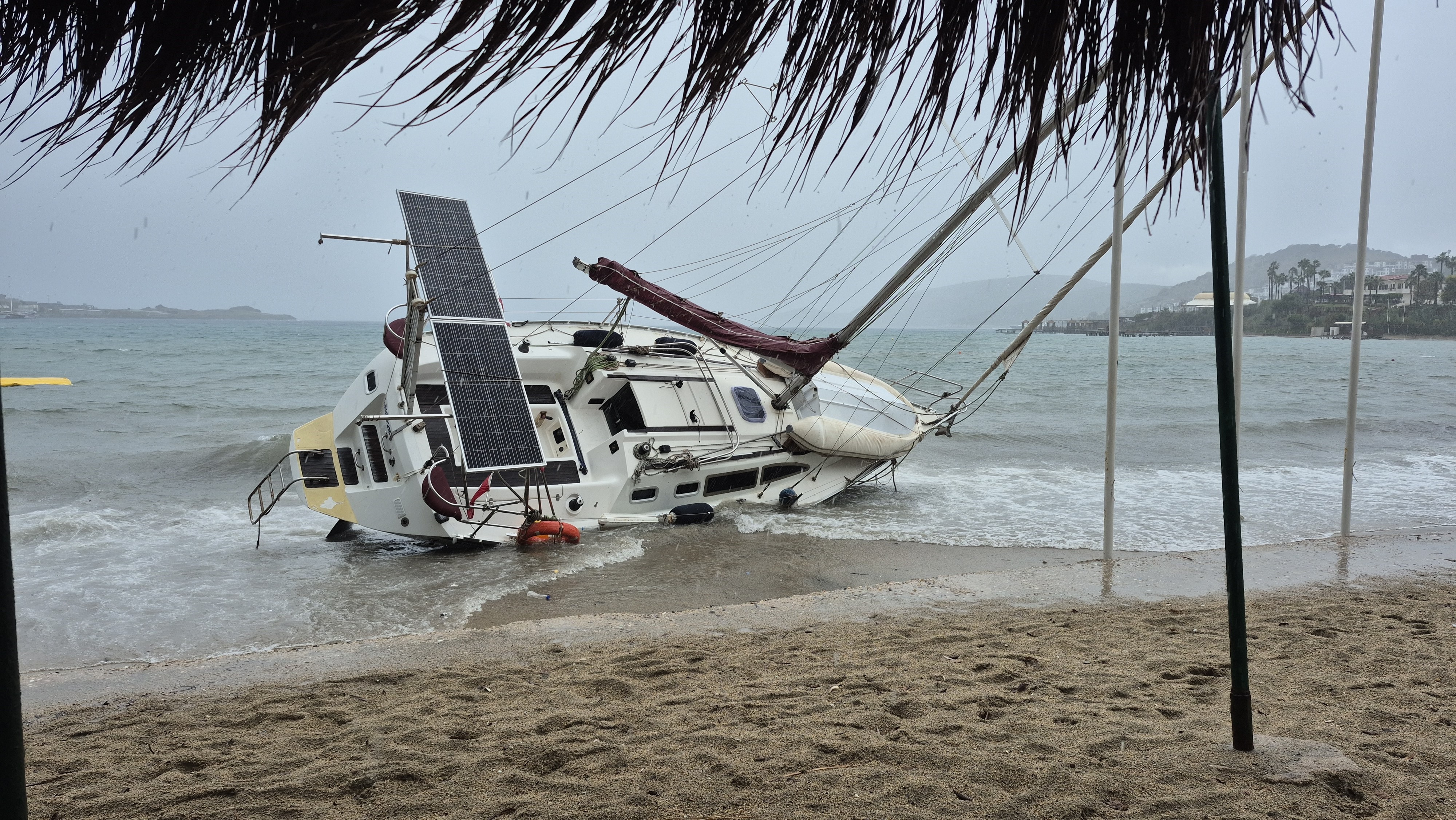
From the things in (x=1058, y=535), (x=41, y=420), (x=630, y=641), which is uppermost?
(x=41, y=420)

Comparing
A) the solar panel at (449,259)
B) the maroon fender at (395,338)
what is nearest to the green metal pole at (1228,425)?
the solar panel at (449,259)

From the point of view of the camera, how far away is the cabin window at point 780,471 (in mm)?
14398

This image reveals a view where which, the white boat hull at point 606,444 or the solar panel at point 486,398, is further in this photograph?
the white boat hull at point 606,444

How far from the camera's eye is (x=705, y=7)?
2.64 meters

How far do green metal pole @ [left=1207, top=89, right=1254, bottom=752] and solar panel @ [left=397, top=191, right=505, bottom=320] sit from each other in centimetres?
965

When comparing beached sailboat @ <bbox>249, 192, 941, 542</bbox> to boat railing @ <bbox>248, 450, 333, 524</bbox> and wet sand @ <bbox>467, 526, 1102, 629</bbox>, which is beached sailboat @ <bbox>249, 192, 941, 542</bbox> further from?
wet sand @ <bbox>467, 526, 1102, 629</bbox>

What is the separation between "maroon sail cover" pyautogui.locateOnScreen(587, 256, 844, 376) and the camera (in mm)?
13891

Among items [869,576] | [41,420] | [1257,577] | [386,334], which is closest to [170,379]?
[41,420]

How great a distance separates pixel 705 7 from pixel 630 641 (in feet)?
18.5

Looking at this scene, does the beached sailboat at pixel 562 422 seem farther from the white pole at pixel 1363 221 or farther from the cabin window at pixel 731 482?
the white pole at pixel 1363 221

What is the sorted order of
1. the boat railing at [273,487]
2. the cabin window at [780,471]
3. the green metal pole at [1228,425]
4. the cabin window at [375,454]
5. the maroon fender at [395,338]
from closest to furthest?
the green metal pole at [1228,425] < the boat railing at [273,487] < the maroon fender at [395,338] < the cabin window at [375,454] < the cabin window at [780,471]

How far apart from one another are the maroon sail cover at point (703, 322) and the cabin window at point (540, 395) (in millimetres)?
1952

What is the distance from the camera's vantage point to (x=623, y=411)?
1371cm

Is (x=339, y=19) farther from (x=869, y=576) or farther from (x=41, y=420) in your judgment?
(x=41, y=420)
